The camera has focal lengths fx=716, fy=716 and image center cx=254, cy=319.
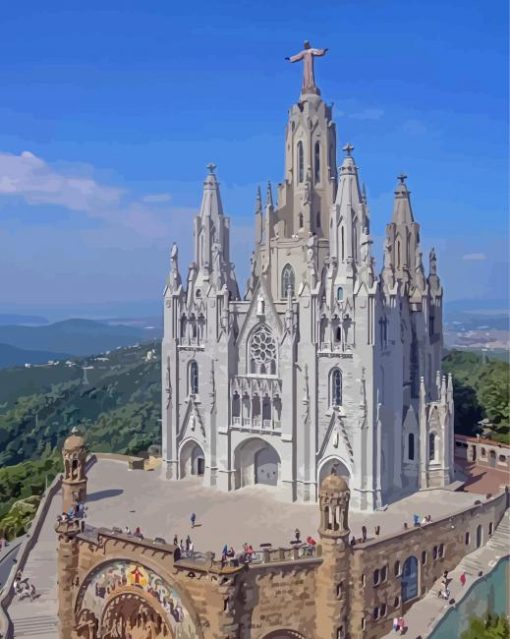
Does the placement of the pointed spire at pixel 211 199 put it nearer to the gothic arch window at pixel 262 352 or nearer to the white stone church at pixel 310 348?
the white stone church at pixel 310 348

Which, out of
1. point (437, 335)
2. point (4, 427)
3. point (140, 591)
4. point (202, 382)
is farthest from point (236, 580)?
point (4, 427)

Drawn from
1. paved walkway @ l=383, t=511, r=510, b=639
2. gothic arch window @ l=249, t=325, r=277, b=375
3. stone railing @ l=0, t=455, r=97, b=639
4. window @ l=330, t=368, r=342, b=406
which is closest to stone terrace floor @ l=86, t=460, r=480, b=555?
paved walkway @ l=383, t=511, r=510, b=639

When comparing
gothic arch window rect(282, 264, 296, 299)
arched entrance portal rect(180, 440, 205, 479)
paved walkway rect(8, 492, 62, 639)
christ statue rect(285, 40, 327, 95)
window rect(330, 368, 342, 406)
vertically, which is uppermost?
Answer: christ statue rect(285, 40, 327, 95)

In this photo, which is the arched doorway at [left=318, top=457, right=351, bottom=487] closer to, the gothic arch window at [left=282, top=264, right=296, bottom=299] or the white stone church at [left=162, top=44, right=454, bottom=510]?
the white stone church at [left=162, top=44, right=454, bottom=510]

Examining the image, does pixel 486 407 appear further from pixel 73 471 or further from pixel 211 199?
pixel 73 471

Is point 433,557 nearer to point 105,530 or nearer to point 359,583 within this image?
point 359,583
